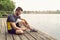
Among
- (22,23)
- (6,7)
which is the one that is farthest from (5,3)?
(22,23)

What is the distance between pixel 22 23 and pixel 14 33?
2.29ft

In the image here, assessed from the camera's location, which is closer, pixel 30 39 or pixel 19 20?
pixel 30 39

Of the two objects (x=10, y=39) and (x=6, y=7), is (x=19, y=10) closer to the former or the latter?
(x=10, y=39)

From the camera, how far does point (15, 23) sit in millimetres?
9500

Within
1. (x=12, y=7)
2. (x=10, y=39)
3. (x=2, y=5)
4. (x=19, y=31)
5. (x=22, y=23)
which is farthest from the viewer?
(x=12, y=7)

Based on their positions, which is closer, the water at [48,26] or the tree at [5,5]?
the water at [48,26]

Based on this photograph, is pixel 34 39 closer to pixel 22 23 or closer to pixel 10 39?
pixel 10 39

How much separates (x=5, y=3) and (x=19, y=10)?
32.8m

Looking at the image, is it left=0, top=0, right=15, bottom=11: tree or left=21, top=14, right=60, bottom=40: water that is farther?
left=0, top=0, right=15, bottom=11: tree

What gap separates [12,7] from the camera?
4291 centimetres

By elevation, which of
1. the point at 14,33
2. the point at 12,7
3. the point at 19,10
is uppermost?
the point at 19,10

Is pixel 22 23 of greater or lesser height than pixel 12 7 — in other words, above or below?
above

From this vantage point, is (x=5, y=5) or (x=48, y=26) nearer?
(x=48, y=26)

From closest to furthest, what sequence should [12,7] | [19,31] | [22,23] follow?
[19,31] < [22,23] < [12,7]
